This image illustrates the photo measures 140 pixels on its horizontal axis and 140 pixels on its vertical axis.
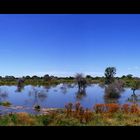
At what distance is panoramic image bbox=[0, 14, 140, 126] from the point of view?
8.23m

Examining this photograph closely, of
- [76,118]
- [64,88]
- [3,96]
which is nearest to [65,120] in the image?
[76,118]

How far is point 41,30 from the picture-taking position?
9.40m

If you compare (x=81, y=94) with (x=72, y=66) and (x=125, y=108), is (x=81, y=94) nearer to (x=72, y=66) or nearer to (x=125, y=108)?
(x=72, y=66)

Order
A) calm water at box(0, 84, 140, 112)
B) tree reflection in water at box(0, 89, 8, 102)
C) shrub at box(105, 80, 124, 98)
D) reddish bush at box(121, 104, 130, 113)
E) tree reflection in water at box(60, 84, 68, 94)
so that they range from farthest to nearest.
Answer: tree reflection in water at box(60, 84, 68, 94), shrub at box(105, 80, 124, 98), tree reflection in water at box(0, 89, 8, 102), calm water at box(0, 84, 140, 112), reddish bush at box(121, 104, 130, 113)

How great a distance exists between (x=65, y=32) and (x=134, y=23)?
1987 mm

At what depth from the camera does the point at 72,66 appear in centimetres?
1170

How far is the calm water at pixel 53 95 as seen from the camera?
9.40 m
